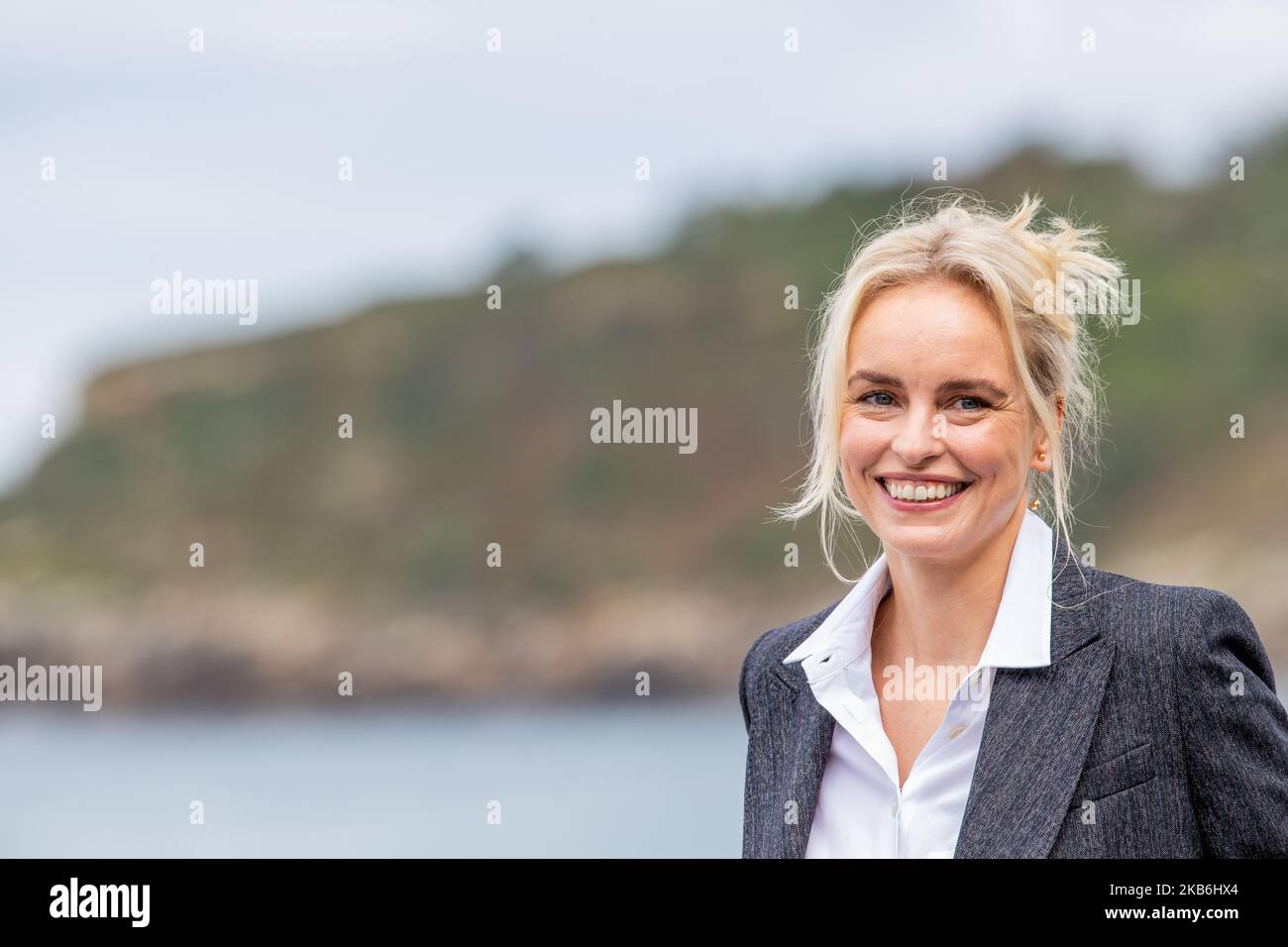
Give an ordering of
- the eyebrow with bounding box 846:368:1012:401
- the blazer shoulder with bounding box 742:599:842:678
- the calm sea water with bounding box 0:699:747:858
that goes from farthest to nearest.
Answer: the calm sea water with bounding box 0:699:747:858, the blazer shoulder with bounding box 742:599:842:678, the eyebrow with bounding box 846:368:1012:401

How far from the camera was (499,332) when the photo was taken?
3428cm

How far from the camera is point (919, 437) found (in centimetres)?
200

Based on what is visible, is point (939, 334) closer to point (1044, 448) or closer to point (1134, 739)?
point (1044, 448)

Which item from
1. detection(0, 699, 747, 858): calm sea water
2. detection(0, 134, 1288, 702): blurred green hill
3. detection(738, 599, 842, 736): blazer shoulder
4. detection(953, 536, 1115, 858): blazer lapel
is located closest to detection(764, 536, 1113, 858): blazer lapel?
detection(953, 536, 1115, 858): blazer lapel

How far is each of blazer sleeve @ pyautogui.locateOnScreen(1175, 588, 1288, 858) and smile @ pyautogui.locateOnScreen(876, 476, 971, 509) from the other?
303mm

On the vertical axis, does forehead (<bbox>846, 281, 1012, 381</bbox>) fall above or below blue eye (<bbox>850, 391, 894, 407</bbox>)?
above

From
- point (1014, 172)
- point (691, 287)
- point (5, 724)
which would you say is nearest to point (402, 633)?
point (5, 724)

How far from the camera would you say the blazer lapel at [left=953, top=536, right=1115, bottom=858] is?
1.89 meters

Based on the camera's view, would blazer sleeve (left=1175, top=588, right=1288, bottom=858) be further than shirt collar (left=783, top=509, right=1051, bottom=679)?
No

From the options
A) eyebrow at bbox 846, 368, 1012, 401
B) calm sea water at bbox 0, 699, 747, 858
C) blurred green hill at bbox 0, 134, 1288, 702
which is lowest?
calm sea water at bbox 0, 699, 747, 858

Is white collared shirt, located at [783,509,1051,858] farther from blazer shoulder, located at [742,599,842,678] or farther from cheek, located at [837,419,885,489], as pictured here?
cheek, located at [837,419,885,489]

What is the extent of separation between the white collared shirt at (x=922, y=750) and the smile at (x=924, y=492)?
0.14 m

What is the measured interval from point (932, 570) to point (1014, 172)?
1337 inches
